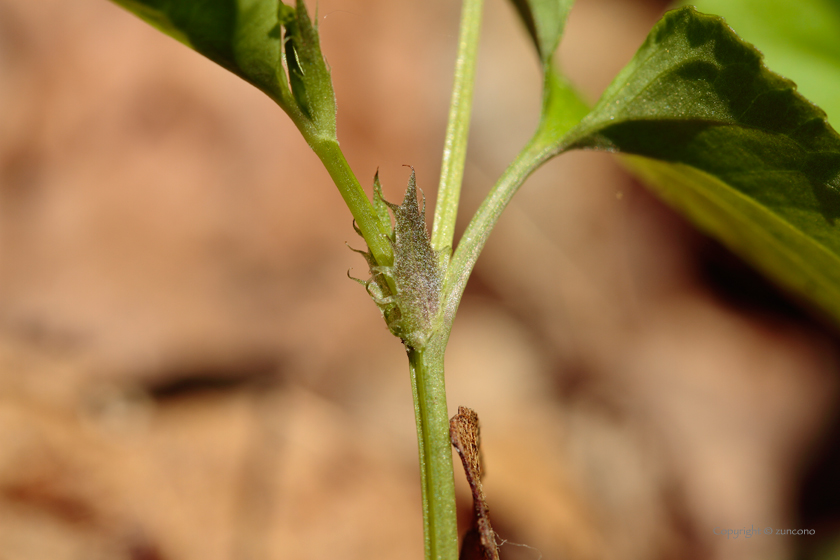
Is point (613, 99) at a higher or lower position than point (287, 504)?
higher

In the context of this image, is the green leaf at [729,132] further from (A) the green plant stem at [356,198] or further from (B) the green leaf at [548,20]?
(A) the green plant stem at [356,198]

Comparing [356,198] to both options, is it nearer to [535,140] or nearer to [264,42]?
[264,42]

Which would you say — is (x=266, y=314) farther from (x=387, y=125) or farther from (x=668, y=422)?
(x=668, y=422)

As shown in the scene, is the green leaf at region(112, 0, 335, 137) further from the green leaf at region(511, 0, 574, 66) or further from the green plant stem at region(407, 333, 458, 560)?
the green leaf at region(511, 0, 574, 66)

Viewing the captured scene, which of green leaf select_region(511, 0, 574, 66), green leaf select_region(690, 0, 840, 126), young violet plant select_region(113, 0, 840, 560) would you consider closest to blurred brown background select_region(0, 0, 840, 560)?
young violet plant select_region(113, 0, 840, 560)

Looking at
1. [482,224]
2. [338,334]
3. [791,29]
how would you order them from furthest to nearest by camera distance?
[338,334] < [791,29] < [482,224]

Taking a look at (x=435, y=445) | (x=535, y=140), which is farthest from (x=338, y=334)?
(x=435, y=445)

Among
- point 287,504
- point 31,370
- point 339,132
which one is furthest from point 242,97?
point 287,504

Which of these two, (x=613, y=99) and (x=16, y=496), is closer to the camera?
(x=613, y=99)
